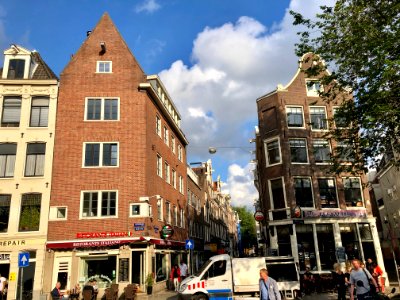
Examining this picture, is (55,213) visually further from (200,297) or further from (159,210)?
(200,297)

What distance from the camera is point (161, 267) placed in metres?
25.8

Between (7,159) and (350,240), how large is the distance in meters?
25.4

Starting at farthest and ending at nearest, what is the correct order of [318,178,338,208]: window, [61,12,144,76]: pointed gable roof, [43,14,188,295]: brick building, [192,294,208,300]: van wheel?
1. [318,178,338,208]: window
2. [61,12,144,76]: pointed gable roof
3. [43,14,188,295]: brick building
4. [192,294,208,300]: van wheel

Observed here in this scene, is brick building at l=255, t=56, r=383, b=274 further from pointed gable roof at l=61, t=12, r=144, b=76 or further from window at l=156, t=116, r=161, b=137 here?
pointed gable roof at l=61, t=12, r=144, b=76

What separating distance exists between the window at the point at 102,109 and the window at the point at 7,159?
5.51 meters

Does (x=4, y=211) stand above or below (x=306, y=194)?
below

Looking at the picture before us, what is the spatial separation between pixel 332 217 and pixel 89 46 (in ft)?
74.0

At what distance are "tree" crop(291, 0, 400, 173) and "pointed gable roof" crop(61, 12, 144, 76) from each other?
14.5 metres

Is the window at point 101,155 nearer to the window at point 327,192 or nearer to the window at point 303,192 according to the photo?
the window at point 303,192

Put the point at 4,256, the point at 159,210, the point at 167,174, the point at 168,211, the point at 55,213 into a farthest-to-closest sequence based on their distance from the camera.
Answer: the point at 167,174
the point at 168,211
the point at 159,210
the point at 55,213
the point at 4,256

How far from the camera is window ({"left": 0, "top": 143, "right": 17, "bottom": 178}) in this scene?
23.6 meters

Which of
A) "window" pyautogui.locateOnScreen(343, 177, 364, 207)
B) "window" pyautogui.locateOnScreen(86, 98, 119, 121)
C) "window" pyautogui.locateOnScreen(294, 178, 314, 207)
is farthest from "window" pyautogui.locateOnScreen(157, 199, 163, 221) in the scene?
"window" pyautogui.locateOnScreen(343, 177, 364, 207)

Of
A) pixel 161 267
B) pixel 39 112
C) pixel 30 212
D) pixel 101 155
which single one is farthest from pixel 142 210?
pixel 39 112

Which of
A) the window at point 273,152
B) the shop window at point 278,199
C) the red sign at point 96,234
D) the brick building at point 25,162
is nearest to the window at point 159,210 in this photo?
the red sign at point 96,234
